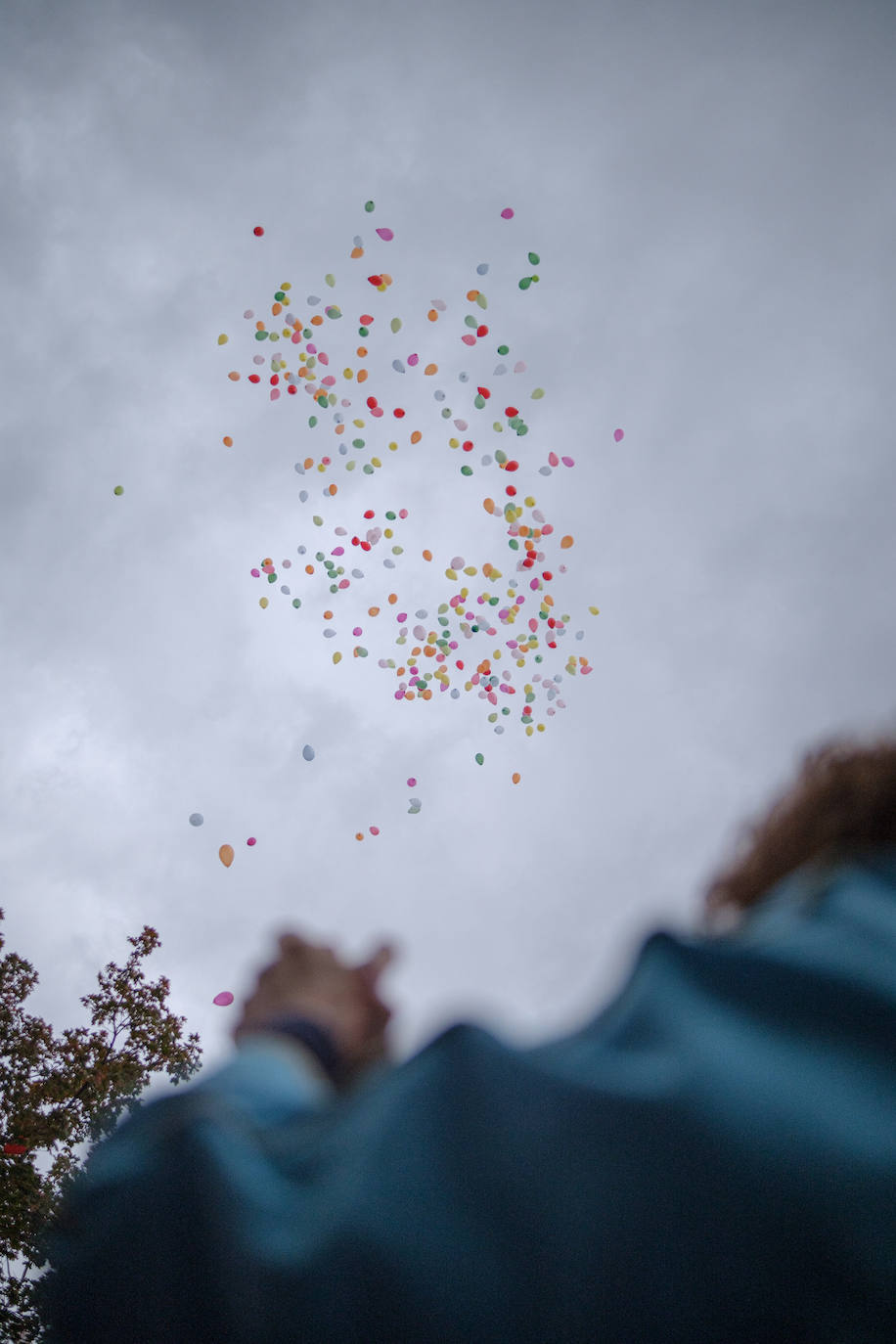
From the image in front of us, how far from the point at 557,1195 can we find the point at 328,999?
15.3 inches

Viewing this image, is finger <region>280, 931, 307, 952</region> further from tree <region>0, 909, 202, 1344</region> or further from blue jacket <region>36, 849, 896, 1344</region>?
tree <region>0, 909, 202, 1344</region>

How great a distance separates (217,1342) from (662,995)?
362 mm

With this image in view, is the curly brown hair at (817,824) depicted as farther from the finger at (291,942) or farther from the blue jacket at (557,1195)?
the finger at (291,942)

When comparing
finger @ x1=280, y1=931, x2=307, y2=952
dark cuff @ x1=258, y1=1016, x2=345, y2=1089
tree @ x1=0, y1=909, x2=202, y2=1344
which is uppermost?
tree @ x1=0, y1=909, x2=202, y2=1344

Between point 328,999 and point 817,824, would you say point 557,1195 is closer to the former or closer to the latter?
point 328,999

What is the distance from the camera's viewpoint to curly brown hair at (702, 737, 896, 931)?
3.01 feet

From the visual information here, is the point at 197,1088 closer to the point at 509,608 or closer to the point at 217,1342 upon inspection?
the point at 217,1342

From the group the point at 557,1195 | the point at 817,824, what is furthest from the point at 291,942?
the point at 817,824

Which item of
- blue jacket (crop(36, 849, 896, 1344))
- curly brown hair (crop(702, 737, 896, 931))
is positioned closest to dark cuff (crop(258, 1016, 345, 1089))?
blue jacket (crop(36, 849, 896, 1344))

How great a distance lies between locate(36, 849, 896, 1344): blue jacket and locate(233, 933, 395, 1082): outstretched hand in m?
0.21

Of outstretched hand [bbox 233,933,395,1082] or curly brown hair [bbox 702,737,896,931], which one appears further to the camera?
curly brown hair [bbox 702,737,896,931]

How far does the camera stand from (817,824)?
→ 3.13 ft

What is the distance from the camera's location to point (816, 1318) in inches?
19.5

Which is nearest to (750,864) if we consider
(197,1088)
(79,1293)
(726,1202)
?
(726,1202)
